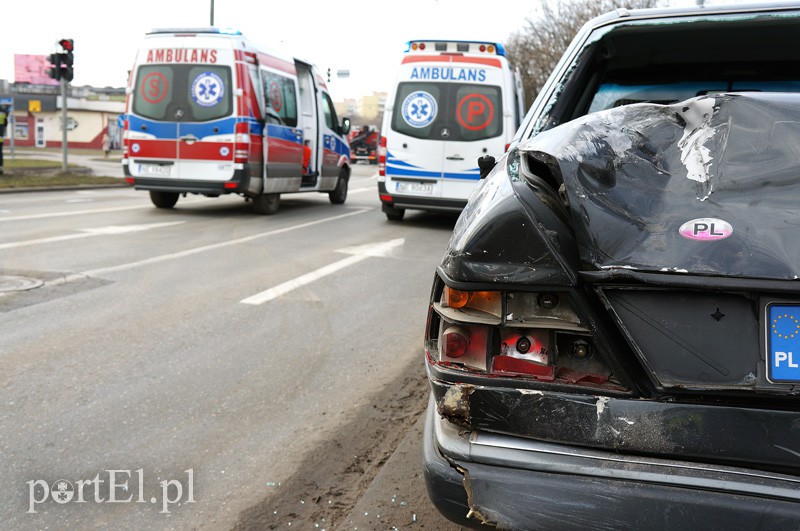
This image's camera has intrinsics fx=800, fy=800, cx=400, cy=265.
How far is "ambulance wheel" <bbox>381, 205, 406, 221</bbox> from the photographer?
13.9 m

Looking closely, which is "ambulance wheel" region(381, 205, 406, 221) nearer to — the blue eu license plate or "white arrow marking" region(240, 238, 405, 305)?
"white arrow marking" region(240, 238, 405, 305)

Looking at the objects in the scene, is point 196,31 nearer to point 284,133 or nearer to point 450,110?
point 284,133

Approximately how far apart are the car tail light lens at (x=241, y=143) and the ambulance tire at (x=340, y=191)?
4313mm

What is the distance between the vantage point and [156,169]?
538 inches

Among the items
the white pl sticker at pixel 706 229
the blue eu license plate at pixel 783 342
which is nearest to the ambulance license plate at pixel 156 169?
the white pl sticker at pixel 706 229

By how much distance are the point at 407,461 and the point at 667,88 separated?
78.4 inches

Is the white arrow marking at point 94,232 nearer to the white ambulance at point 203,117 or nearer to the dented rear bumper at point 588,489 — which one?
the white ambulance at point 203,117

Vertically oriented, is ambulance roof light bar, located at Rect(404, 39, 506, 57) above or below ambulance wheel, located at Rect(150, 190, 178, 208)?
above

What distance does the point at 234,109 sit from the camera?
13.2 meters

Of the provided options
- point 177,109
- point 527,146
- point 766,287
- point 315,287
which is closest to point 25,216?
point 177,109

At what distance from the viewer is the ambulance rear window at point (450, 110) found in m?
12.9

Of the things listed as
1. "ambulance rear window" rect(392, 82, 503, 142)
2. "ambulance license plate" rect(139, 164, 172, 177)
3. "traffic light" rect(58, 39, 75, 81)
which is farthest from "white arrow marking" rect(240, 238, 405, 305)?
"traffic light" rect(58, 39, 75, 81)

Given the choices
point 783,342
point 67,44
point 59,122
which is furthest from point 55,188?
point 59,122

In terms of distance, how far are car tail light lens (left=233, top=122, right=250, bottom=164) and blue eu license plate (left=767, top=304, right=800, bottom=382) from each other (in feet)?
39.6
